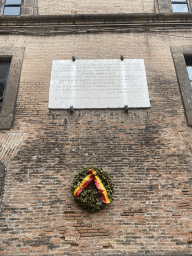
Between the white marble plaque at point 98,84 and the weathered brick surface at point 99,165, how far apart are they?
8.8 inches

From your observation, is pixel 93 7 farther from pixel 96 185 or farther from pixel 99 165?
pixel 96 185

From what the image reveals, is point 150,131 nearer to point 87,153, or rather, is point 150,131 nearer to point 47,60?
point 87,153

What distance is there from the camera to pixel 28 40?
23.1 feet

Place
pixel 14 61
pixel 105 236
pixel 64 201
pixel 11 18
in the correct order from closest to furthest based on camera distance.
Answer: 1. pixel 105 236
2. pixel 64 201
3. pixel 14 61
4. pixel 11 18

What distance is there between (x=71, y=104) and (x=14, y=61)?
2.42 m

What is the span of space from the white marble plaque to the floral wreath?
190 centimetres

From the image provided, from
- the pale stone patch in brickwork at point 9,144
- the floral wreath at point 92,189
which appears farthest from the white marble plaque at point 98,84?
the floral wreath at point 92,189

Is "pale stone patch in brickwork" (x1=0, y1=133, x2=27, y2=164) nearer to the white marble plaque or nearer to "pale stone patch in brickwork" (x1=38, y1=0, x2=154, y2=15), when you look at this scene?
the white marble plaque

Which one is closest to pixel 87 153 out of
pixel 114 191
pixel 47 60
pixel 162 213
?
pixel 114 191

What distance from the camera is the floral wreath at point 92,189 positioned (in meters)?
4.69

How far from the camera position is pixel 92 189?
4930 millimetres

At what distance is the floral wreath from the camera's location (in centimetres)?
469

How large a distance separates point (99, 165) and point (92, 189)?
0.62 metres

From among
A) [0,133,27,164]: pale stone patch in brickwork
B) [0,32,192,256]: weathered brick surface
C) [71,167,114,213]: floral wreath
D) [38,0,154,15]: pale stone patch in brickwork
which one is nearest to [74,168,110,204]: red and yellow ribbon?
[71,167,114,213]: floral wreath
